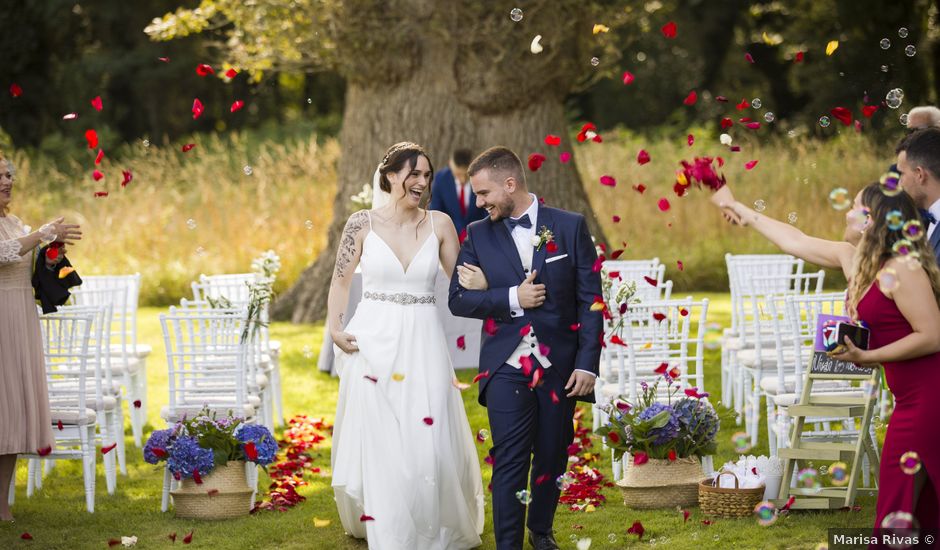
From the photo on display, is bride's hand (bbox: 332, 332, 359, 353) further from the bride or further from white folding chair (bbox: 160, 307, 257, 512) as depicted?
white folding chair (bbox: 160, 307, 257, 512)

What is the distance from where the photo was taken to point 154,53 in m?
27.1

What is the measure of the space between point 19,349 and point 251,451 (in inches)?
52.3

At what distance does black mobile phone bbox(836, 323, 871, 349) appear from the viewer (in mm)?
4258

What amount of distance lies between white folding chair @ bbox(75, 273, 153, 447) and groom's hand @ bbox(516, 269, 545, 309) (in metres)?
4.27

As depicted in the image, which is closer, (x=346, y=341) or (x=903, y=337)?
(x=903, y=337)

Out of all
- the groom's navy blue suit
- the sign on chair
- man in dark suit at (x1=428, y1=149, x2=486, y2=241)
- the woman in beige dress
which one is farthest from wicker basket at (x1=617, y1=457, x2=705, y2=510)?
man in dark suit at (x1=428, y1=149, x2=486, y2=241)

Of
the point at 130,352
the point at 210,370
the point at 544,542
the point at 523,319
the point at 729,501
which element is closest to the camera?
the point at 523,319

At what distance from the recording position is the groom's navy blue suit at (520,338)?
17.2ft

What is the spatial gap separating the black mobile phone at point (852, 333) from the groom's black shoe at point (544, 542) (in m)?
1.85

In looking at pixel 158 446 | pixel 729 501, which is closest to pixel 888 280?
pixel 729 501

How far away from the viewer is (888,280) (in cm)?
416

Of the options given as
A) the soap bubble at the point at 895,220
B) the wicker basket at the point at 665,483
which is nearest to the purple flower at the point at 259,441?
the wicker basket at the point at 665,483

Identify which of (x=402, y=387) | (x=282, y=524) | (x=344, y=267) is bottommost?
(x=282, y=524)

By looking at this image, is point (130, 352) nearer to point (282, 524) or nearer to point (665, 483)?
point (282, 524)
